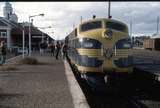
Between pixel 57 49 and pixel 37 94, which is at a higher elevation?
pixel 57 49

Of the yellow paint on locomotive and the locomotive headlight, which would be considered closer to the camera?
the yellow paint on locomotive

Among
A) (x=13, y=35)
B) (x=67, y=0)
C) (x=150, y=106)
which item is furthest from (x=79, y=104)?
(x=13, y=35)

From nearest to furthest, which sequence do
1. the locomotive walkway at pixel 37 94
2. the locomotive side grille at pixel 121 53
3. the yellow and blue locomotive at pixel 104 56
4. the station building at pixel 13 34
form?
the locomotive walkway at pixel 37 94 < the yellow and blue locomotive at pixel 104 56 < the locomotive side grille at pixel 121 53 < the station building at pixel 13 34

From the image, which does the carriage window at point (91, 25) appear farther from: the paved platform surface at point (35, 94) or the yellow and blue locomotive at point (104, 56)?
the paved platform surface at point (35, 94)


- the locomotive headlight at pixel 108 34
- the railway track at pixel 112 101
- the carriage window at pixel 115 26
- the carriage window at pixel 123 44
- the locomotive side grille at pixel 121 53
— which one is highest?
the carriage window at pixel 115 26

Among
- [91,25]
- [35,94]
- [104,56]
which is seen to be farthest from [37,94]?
[91,25]

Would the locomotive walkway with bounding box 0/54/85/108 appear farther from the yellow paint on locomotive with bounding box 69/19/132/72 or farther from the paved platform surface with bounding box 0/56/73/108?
the yellow paint on locomotive with bounding box 69/19/132/72

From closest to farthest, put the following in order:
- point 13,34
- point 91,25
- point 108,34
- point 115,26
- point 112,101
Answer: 1. point 112,101
2. point 108,34
3. point 115,26
4. point 91,25
5. point 13,34

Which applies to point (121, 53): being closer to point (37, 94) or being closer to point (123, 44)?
point (123, 44)

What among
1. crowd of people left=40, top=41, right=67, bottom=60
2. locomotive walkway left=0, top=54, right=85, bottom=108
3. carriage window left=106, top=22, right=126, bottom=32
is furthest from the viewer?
crowd of people left=40, top=41, right=67, bottom=60

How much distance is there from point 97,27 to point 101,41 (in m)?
1.20

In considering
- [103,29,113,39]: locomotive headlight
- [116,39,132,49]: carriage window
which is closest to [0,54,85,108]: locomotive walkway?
[103,29,113,39]: locomotive headlight

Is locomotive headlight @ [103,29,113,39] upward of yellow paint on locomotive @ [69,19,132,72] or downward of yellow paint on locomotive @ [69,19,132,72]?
upward

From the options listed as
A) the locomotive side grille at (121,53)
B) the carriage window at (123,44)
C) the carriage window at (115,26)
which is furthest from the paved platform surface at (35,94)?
the carriage window at (115,26)
